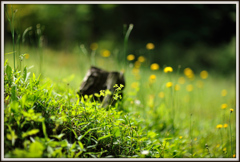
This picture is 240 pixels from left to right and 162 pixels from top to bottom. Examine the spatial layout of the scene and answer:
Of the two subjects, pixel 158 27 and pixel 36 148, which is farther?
pixel 158 27

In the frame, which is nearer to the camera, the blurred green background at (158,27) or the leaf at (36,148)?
the leaf at (36,148)

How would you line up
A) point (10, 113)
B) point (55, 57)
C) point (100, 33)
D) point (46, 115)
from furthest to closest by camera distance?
1. point (100, 33)
2. point (55, 57)
3. point (46, 115)
4. point (10, 113)

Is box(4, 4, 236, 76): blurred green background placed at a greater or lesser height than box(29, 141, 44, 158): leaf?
greater

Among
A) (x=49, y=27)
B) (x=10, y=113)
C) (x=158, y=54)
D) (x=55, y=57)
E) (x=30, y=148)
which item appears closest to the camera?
(x=30, y=148)

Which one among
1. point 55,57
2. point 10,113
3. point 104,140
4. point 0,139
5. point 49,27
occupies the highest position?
point 49,27

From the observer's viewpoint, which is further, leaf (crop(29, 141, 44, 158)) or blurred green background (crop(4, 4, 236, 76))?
blurred green background (crop(4, 4, 236, 76))

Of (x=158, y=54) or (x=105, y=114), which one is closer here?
(x=105, y=114)

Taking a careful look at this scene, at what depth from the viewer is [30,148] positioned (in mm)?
1184

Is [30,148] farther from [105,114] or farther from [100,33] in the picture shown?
[100,33]

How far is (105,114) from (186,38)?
510 inches

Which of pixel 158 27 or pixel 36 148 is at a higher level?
pixel 158 27

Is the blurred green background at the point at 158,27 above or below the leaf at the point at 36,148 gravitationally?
above

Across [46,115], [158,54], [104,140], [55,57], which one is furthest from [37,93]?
[158,54]

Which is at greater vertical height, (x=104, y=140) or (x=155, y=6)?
(x=155, y=6)
